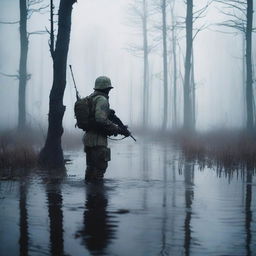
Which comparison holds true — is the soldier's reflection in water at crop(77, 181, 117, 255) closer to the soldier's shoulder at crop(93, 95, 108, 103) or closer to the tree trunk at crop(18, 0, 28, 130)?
the soldier's shoulder at crop(93, 95, 108, 103)

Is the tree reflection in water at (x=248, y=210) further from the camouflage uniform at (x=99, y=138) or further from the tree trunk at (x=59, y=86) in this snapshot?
the tree trunk at (x=59, y=86)

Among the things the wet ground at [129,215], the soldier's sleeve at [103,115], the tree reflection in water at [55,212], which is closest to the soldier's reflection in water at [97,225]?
the wet ground at [129,215]

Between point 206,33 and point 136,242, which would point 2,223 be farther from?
point 206,33

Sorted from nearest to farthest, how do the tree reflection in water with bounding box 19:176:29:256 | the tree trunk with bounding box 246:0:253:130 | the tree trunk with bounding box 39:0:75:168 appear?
the tree reflection in water with bounding box 19:176:29:256 → the tree trunk with bounding box 39:0:75:168 → the tree trunk with bounding box 246:0:253:130

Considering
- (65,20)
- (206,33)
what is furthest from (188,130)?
(206,33)

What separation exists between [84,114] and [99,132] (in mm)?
403

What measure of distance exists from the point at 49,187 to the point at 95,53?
236 feet

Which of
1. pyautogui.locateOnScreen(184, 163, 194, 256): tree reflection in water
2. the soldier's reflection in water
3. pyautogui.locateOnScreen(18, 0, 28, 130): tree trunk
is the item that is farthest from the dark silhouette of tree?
the soldier's reflection in water

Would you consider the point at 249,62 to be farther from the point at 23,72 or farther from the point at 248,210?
the point at 248,210

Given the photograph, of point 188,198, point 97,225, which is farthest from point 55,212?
point 188,198

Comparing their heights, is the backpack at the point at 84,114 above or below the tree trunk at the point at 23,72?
below

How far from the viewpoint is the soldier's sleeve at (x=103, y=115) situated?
6508 millimetres

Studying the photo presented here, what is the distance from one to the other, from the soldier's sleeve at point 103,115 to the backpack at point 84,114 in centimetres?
17

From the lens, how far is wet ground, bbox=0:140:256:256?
382 cm
